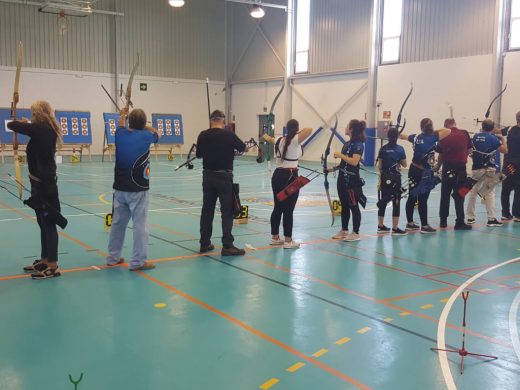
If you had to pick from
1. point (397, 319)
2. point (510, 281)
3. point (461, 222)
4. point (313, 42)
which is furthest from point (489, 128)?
point (313, 42)

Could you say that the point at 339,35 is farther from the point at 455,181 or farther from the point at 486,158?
the point at 455,181

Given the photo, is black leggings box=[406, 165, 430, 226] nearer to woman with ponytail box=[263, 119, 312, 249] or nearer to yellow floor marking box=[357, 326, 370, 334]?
woman with ponytail box=[263, 119, 312, 249]

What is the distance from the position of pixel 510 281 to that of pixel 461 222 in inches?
113

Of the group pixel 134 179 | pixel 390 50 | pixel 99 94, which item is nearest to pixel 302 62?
pixel 390 50

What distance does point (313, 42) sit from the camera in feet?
77.0

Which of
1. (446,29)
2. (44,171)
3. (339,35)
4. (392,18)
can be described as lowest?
(44,171)

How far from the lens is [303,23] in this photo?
78.9 ft

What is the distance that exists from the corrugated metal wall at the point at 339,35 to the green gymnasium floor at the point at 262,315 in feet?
49.7

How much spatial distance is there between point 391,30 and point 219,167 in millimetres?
16089

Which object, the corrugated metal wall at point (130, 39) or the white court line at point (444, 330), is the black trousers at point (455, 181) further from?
the corrugated metal wall at point (130, 39)

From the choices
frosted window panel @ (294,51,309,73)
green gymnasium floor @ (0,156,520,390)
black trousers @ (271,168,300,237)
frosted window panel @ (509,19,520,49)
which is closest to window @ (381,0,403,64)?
frosted window panel @ (294,51,309,73)

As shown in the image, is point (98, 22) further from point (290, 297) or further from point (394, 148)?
point (290, 297)

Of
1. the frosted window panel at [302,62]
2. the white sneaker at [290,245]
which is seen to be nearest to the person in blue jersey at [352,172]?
the white sneaker at [290,245]

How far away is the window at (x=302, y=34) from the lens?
23875mm
